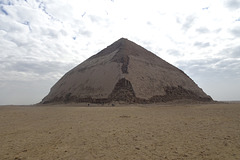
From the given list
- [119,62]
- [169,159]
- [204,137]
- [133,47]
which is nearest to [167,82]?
[119,62]

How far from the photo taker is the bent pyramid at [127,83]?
24203mm

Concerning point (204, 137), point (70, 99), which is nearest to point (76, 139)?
point (204, 137)

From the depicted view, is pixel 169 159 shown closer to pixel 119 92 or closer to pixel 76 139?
pixel 76 139

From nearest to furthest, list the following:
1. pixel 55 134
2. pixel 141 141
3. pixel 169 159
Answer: pixel 169 159
pixel 141 141
pixel 55 134

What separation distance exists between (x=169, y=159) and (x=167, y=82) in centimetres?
2521

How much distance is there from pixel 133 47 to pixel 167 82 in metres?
11.3

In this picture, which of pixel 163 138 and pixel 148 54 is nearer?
pixel 163 138

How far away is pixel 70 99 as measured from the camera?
92.4 ft

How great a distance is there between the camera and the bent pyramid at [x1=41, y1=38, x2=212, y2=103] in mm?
24203

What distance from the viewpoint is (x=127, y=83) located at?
25000 mm

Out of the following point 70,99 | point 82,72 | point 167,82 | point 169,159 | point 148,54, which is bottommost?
point 169,159

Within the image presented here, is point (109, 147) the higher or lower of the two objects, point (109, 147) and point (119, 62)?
the lower

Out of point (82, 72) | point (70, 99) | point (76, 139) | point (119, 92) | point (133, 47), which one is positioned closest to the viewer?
point (76, 139)

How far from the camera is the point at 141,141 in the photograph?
580cm
